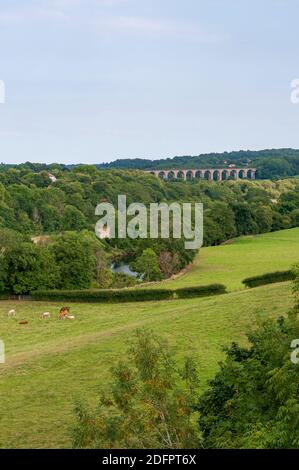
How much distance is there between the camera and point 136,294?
175ft

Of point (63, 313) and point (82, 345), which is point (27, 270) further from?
point (82, 345)

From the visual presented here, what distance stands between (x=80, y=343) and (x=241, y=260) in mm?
53083

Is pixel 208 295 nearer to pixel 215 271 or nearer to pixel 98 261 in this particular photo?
pixel 98 261

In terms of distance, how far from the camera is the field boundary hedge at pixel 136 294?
52.9 m

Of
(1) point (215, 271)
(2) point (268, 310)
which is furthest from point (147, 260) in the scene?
(2) point (268, 310)

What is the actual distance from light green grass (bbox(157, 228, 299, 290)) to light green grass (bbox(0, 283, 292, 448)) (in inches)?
660

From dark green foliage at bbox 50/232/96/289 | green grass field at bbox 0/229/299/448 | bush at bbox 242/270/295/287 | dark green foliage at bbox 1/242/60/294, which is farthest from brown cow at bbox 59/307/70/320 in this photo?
bush at bbox 242/270/295/287

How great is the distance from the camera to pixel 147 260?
237 feet

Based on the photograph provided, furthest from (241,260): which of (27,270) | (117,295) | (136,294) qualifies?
(27,270)

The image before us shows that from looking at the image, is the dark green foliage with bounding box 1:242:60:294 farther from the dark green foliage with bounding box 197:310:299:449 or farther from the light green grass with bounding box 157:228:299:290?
the dark green foliage with bounding box 197:310:299:449

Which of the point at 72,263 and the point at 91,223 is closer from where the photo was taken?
the point at 72,263

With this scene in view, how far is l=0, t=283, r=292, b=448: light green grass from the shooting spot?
1015 inches

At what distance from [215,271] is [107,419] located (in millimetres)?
63120

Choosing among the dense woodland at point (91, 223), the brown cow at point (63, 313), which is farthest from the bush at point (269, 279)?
the dense woodland at point (91, 223)
